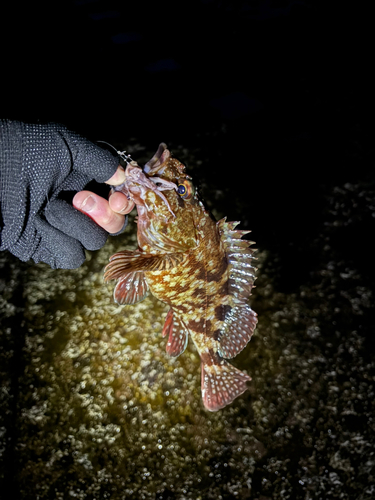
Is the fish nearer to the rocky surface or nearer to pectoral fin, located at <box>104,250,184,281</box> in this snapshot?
pectoral fin, located at <box>104,250,184,281</box>

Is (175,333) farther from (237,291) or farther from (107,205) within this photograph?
(107,205)

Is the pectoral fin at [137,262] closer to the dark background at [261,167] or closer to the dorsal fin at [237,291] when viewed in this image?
the dorsal fin at [237,291]

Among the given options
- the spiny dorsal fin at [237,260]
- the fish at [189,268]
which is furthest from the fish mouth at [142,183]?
the spiny dorsal fin at [237,260]

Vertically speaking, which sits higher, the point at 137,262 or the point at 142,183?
the point at 142,183

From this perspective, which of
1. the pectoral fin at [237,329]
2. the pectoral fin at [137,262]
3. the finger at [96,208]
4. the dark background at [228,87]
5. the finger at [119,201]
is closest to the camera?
the pectoral fin at [137,262]

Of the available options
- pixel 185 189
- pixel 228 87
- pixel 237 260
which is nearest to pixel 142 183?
pixel 185 189

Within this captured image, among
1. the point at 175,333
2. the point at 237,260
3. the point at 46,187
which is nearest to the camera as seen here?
the point at 46,187

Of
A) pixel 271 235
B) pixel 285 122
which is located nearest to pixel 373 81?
pixel 285 122
